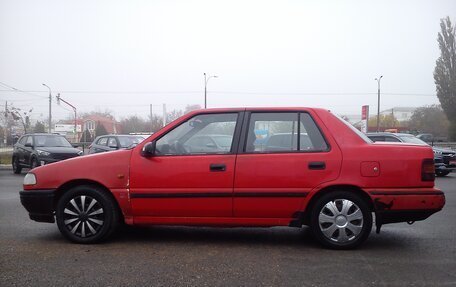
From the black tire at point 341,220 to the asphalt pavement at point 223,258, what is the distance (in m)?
0.14

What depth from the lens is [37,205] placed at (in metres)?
5.11

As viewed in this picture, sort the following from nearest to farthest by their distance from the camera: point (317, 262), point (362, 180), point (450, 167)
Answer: point (317, 262)
point (362, 180)
point (450, 167)

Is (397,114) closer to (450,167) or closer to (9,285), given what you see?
(450,167)

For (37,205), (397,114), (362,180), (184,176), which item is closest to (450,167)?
(362,180)

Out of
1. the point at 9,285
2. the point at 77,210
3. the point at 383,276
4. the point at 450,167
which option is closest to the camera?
the point at 9,285

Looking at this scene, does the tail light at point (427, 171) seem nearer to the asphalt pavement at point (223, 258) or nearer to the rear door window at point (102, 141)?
the asphalt pavement at point (223, 258)

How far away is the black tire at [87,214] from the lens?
4957 millimetres

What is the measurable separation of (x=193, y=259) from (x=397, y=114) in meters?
137

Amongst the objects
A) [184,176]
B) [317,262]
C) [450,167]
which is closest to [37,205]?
[184,176]

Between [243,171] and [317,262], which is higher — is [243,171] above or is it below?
above

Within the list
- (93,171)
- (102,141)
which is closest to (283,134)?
(93,171)

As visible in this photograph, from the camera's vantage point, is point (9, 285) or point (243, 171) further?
point (243, 171)

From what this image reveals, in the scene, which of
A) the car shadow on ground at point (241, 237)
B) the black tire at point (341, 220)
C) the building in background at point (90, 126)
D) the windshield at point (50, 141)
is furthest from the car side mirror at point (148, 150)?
the building in background at point (90, 126)

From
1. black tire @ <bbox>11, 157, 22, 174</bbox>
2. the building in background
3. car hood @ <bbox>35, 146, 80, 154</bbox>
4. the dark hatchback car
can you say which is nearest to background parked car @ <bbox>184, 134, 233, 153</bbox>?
the dark hatchback car
